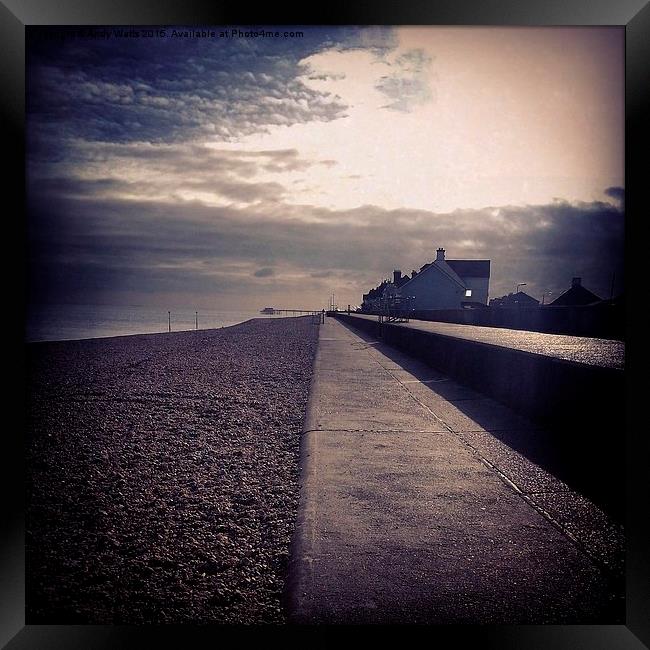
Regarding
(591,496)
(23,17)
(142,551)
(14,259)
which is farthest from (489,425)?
(23,17)

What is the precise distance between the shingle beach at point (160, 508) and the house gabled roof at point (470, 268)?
1605 inches

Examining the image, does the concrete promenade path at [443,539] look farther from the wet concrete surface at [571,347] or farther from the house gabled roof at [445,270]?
the house gabled roof at [445,270]

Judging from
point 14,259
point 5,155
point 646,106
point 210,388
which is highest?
point 646,106

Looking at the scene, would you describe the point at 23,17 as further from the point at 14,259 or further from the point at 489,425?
the point at 489,425

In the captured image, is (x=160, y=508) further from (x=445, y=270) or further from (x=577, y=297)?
(x=445, y=270)

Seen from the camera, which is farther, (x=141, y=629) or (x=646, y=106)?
(x=646, y=106)

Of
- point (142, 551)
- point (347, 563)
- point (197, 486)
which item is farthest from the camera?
point (197, 486)

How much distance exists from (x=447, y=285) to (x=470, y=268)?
4.96m

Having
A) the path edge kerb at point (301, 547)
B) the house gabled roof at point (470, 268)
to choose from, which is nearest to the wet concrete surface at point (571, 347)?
the path edge kerb at point (301, 547)

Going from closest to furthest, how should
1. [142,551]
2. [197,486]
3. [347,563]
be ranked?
[347,563] → [142,551] → [197,486]

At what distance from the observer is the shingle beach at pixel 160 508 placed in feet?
8.05

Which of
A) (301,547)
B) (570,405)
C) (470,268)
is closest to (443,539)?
(301,547)

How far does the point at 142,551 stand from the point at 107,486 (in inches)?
52.9

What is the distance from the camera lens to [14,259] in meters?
2.63
